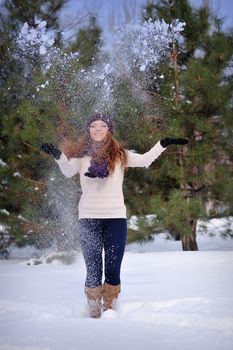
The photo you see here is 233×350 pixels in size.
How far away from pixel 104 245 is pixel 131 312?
16.1 inches

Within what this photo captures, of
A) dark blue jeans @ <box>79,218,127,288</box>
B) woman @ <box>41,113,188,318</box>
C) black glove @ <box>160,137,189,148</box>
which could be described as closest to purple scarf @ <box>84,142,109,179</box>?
woman @ <box>41,113,188,318</box>

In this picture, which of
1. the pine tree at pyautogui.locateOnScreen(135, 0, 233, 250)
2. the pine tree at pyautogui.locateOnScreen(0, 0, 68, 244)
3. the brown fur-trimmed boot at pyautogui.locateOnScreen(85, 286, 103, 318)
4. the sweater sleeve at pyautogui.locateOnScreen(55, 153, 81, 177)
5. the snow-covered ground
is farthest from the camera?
the pine tree at pyautogui.locateOnScreen(135, 0, 233, 250)

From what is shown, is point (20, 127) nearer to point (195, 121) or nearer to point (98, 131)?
point (195, 121)

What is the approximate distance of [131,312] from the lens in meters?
2.56

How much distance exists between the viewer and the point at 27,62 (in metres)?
6.37

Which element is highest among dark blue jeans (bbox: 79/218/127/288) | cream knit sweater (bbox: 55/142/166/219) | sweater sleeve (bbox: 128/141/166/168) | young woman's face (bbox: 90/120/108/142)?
young woman's face (bbox: 90/120/108/142)

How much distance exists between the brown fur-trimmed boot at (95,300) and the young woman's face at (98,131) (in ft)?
2.93

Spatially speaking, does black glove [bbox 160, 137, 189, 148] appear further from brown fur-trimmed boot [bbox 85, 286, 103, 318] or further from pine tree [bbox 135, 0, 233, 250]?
pine tree [bbox 135, 0, 233, 250]

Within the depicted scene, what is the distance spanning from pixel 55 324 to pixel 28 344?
1.32 feet


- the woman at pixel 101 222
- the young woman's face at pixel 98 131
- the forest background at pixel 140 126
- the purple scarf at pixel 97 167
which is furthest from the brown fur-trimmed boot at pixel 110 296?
the forest background at pixel 140 126

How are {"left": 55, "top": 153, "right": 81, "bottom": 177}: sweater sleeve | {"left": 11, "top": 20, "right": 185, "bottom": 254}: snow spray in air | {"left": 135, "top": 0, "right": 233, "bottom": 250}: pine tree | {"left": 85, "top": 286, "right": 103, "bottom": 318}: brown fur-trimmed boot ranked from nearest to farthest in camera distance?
{"left": 85, "top": 286, "right": 103, "bottom": 318}: brown fur-trimmed boot
{"left": 55, "top": 153, "right": 81, "bottom": 177}: sweater sleeve
{"left": 11, "top": 20, "right": 185, "bottom": 254}: snow spray in air
{"left": 135, "top": 0, "right": 233, "bottom": 250}: pine tree

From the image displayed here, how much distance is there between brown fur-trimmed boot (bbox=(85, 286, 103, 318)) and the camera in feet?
8.33

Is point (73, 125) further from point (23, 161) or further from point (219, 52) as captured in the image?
point (219, 52)

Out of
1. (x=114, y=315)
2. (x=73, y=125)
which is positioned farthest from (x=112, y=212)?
(x=73, y=125)
